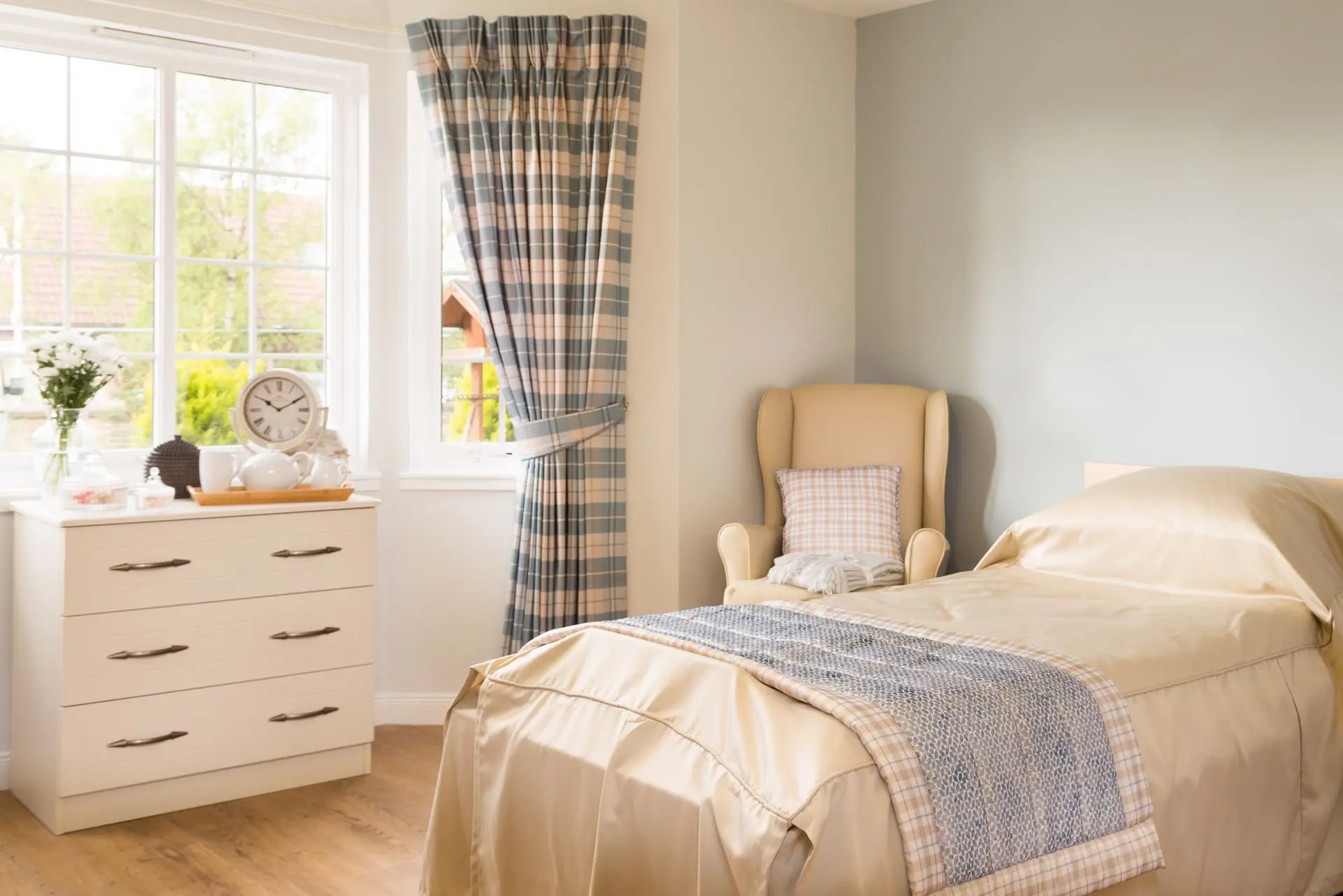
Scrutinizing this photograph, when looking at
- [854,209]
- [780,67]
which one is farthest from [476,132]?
[854,209]

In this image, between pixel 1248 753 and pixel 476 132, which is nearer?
pixel 1248 753

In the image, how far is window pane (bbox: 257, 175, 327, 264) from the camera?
3.96 meters

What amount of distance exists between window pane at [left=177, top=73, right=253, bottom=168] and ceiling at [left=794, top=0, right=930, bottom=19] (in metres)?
1.97

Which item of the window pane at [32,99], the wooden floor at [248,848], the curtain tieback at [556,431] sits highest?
the window pane at [32,99]

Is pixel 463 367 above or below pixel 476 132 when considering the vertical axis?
below

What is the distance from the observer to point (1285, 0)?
10.8 feet

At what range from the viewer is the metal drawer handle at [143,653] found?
3062 mm

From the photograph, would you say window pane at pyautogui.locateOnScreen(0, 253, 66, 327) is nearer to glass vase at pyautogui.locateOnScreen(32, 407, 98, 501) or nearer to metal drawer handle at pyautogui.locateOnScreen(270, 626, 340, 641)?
glass vase at pyautogui.locateOnScreen(32, 407, 98, 501)

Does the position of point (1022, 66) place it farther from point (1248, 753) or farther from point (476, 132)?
point (1248, 753)

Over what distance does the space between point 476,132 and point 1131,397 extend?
7.35ft

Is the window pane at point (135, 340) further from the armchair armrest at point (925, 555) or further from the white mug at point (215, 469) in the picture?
the armchair armrest at point (925, 555)

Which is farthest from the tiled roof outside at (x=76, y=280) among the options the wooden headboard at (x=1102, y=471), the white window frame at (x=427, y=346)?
the wooden headboard at (x=1102, y=471)

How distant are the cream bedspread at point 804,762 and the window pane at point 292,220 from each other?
2099mm

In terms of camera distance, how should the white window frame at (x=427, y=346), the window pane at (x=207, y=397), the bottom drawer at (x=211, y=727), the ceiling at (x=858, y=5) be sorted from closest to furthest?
the bottom drawer at (x=211, y=727) → the window pane at (x=207, y=397) → the white window frame at (x=427, y=346) → the ceiling at (x=858, y=5)
